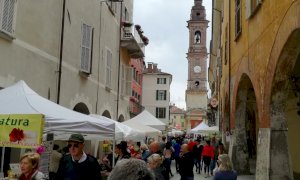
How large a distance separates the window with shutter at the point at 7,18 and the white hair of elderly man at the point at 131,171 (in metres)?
8.79

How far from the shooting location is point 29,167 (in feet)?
18.7

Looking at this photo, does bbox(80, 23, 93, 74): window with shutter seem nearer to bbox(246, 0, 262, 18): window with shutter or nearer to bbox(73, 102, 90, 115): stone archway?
bbox(73, 102, 90, 115): stone archway

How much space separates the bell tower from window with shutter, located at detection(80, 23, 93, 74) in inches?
2663

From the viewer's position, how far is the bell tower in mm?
85688

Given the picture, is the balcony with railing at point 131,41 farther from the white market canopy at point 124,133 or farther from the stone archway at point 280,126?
the stone archway at point 280,126

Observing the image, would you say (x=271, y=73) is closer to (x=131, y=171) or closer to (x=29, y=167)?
(x=29, y=167)

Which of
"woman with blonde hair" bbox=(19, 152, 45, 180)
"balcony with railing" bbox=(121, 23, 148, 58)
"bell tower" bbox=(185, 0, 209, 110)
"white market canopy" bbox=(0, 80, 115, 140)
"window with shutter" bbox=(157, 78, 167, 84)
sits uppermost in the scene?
"bell tower" bbox=(185, 0, 209, 110)

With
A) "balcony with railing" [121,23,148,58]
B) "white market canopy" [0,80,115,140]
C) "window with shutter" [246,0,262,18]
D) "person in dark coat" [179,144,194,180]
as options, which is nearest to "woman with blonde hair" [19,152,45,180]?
"white market canopy" [0,80,115,140]

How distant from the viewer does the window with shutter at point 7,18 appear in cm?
1072

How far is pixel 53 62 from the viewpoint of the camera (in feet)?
47.2

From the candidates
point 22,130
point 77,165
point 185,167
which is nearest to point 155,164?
point 77,165

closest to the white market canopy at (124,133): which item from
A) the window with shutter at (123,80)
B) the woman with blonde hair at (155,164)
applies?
the woman with blonde hair at (155,164)

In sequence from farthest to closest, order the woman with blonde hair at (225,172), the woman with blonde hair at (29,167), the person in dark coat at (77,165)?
the woman with blonde hair at (225,172) → the person in dark coat at (77,165) → the woman with blonde hair at (29,167)

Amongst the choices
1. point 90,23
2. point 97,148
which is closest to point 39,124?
point 90,23
